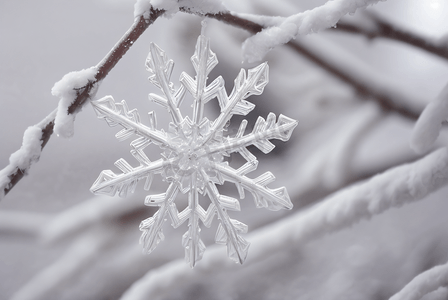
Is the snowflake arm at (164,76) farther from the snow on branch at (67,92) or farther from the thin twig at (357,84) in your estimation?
the thin twig at (357,84)

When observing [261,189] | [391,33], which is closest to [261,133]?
[261,189]

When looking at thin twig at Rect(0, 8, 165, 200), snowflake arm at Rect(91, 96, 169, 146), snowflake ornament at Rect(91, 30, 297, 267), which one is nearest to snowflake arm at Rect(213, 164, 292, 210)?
snowflake ornament at Rect(91, 30, 297, 267)

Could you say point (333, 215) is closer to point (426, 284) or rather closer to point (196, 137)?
point (426, 284)

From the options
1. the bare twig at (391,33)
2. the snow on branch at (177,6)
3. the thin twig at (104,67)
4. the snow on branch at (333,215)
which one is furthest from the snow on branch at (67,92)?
the bare twig at (391,33)

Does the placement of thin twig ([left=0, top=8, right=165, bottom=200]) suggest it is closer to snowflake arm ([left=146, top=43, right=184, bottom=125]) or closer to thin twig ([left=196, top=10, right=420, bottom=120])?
snowflake arm ([left=146, top=43, right=184, bottom=125])

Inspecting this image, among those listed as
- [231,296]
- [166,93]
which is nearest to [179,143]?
[166,93]

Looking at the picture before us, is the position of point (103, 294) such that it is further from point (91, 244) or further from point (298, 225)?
point (298, 225)

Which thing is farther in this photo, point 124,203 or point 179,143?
point 124,203
